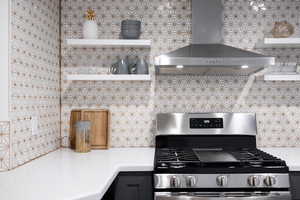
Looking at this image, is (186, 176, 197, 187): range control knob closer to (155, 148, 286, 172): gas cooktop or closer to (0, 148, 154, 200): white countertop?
(155, 148, 286, 172): gas cooktop

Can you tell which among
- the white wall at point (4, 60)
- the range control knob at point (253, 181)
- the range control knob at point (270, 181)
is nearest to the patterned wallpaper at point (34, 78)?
the white wall at point (4, 60)

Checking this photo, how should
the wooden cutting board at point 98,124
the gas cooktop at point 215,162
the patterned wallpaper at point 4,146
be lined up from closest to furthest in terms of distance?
1. the patterned wallpaper at point 4,146
2. the gas cooktop at point 215,162
3. the wooden cutting board at point 98,124

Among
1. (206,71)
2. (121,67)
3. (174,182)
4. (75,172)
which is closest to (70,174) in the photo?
(75,172)

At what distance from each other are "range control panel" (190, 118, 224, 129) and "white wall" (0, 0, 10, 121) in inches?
57.9

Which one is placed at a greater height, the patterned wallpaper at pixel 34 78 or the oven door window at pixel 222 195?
the patterned wallpaper at pixel 34 78

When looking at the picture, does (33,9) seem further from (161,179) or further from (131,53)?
(161,179)

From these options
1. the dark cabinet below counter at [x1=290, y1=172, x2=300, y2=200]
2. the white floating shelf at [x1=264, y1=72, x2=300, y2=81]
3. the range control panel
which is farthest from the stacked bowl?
the dark cabinet below counter at [x1=290, y1=172, x2=300, y2=200]

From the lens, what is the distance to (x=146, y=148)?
107 inches

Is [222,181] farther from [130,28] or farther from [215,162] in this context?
[130,28]

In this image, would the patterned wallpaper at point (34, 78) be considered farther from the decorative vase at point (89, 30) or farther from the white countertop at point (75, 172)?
the decorative vase at point (89, 30)

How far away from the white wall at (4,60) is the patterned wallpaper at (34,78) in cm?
4

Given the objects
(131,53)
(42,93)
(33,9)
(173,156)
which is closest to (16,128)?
(42,93)

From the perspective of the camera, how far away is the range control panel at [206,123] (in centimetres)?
266

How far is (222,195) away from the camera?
1961mm
